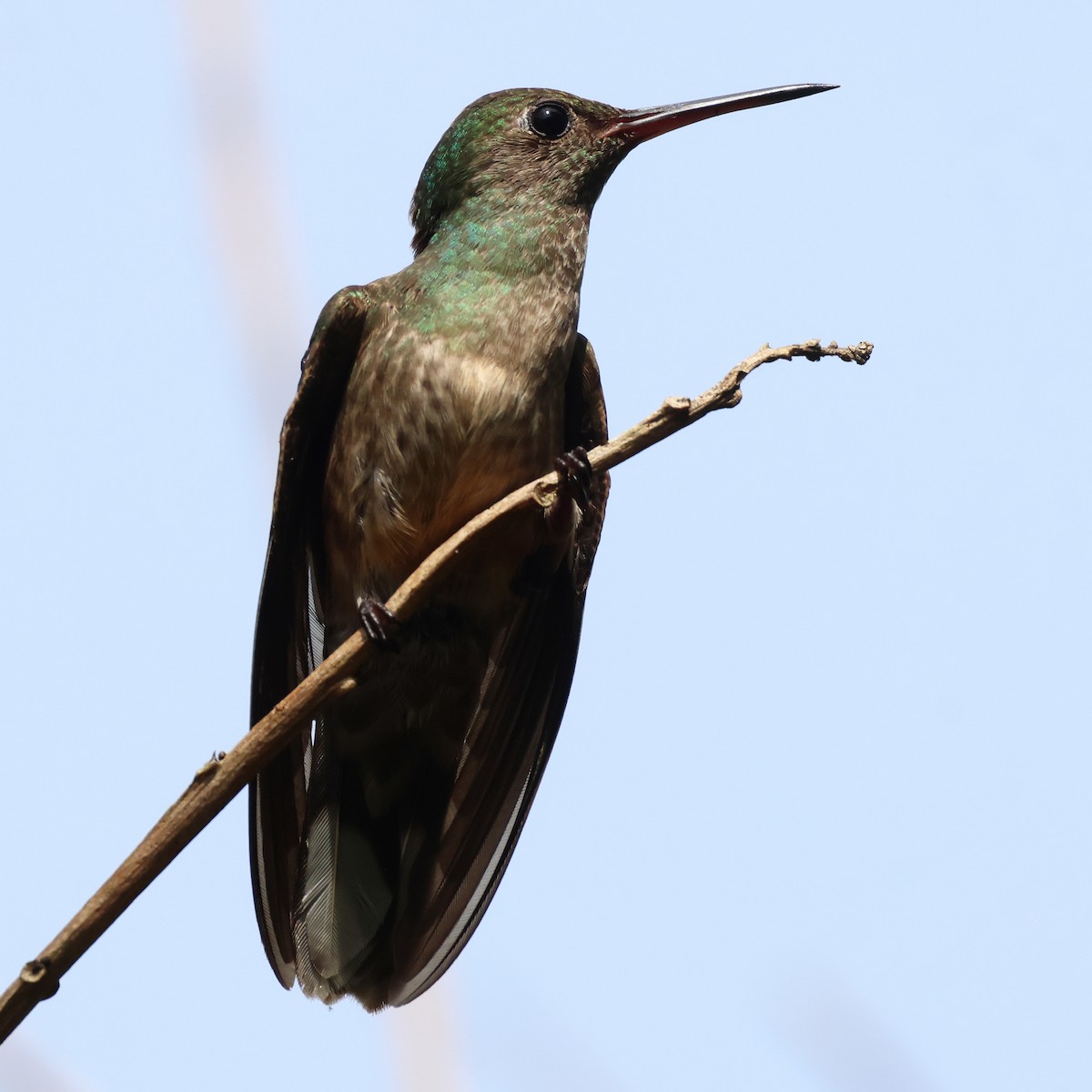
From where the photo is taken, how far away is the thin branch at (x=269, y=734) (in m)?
2.74

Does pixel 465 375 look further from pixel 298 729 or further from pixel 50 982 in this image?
pixel 50 982

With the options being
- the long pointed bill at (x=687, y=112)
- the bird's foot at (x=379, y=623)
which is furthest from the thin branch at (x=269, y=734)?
the long pointed bill at (x=687, y=112)

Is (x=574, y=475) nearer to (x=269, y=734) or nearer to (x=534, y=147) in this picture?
→ (x=269, y=734)

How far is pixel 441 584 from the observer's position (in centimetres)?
518

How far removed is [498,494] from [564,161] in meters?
1.52

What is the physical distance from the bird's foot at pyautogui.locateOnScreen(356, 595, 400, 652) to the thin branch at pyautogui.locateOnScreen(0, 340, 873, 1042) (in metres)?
0.72

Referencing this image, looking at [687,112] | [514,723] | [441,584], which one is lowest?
[514,723]

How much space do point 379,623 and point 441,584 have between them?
0.59 metres

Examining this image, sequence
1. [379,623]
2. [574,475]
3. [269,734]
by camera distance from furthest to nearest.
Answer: [379,623] < [574,475] < [269,734]

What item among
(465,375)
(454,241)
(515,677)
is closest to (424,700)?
(515,677)

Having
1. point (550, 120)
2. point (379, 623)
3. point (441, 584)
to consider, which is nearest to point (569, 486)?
point (379, 623)

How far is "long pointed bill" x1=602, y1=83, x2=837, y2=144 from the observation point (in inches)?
211

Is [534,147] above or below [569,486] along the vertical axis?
above

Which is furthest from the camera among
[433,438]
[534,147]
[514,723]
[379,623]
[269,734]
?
[534,147]
